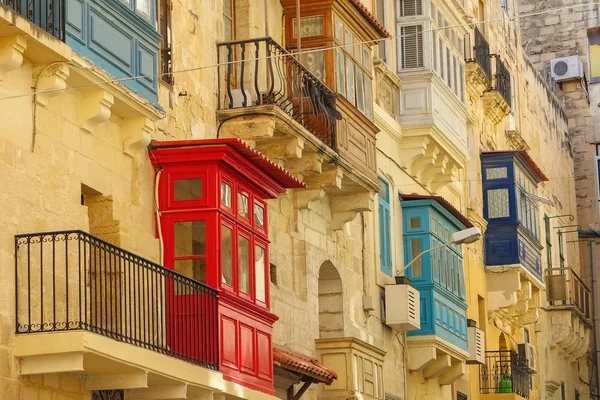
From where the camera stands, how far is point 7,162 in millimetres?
13992

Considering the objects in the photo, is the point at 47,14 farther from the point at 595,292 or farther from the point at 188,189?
the point at 595,292

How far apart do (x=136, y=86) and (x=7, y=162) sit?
2.22 m

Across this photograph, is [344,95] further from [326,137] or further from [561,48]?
[561,48]

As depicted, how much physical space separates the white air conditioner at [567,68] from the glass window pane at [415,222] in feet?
64.7

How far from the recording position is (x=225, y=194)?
17172mm

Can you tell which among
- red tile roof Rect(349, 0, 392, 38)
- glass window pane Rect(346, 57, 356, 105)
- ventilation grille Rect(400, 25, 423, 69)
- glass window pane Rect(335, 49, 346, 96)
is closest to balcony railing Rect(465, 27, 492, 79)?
ventilation grille Rect(400, 25, 423, 69)

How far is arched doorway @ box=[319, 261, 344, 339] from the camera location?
22.6 m

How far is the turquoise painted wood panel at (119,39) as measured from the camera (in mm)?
14750

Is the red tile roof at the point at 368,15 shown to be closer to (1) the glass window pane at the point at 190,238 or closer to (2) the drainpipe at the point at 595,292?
(1) the glass window pane at the point at 190,238

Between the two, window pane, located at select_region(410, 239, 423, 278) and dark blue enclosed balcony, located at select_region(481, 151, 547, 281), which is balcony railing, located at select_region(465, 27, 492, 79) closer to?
dark blue enclosed balcony, located at select_region(481, 151, 547, 281)

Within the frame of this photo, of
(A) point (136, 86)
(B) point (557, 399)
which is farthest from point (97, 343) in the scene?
(B) point (557, 399)

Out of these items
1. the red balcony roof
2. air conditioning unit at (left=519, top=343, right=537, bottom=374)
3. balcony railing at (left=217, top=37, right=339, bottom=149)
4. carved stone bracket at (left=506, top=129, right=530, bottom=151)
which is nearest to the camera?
the red balcony roof

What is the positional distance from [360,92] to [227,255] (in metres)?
5.98

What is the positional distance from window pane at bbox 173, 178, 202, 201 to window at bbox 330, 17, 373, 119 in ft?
16.0
